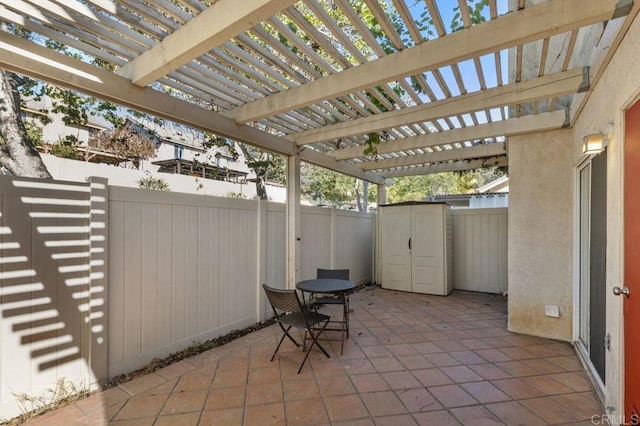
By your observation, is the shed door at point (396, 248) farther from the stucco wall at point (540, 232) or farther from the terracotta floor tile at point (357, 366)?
the terracotta floor tile at point (357, 366)

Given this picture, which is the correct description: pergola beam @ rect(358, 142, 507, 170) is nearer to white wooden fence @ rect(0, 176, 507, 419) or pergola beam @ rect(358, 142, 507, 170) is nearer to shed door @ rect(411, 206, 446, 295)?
shed door @ rect(411, 206, 446, 295)

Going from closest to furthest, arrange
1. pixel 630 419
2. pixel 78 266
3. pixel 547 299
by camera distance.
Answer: pixel 630 419 < pixel 78 266 < pixel 547 299

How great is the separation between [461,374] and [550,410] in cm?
67

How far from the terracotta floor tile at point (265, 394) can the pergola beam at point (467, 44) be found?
2602mm

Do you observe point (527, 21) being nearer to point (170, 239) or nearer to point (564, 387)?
point (564, 387)

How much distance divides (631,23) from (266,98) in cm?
280

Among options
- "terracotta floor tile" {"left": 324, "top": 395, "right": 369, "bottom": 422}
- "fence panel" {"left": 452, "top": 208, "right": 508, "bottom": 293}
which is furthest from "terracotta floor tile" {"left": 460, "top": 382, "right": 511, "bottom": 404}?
"fence panel" {"left": 452, "top": 208, "right": 508, "bottom": 293}

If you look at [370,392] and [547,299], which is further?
[547,299]

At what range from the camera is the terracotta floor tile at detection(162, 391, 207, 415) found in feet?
7.36

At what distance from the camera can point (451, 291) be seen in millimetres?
6184

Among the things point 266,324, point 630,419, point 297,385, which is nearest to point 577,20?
point 630,419

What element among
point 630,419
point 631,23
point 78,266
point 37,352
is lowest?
point 630,419

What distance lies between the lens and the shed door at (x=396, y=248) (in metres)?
6.24

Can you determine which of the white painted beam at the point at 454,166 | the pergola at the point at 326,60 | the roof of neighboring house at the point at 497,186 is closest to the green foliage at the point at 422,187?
the roof of neighboring house at the point at 497,186
